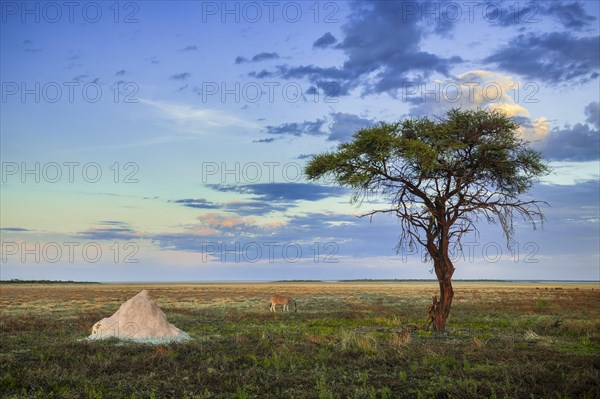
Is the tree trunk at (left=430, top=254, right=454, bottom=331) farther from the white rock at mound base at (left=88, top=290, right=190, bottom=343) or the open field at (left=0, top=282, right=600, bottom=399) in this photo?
the white rock at mound base at (left=88, top=290, right=190, bottom=343)

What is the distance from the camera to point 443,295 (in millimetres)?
24344

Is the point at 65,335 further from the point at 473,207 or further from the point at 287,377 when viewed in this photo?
the point at 473,207

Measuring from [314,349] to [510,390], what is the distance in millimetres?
7077

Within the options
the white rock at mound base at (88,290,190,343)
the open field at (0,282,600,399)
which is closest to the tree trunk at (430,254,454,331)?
the open field at (0,282,600,399)

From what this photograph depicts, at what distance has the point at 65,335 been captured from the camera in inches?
870

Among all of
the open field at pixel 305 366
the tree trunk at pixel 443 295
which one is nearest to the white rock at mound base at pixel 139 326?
the open field at pixel 305 366

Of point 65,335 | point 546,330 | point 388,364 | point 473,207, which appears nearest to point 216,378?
point 388,364

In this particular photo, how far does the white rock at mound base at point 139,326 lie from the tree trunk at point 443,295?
1098cm

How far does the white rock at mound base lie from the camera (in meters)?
19.5

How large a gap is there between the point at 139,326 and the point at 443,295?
43.4 feet

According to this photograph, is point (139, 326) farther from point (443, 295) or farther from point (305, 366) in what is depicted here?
point (443, 295)

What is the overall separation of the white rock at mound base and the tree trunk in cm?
1098

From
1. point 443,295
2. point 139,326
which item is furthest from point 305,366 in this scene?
point 443,295

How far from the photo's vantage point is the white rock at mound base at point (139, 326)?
63.9 ft
